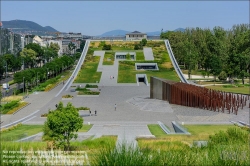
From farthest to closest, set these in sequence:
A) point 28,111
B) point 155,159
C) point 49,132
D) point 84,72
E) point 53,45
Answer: point 53,45 → point 84,72 → point 28,111 → point 49,132 → point 155,159

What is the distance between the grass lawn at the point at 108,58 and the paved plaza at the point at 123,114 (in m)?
15.8

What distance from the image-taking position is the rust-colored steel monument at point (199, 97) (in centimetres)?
2441

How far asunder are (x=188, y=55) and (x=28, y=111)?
2790 centimetres

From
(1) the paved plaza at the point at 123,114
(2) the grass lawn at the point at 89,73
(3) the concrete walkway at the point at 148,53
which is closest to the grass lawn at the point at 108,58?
(2) the grass lawn at the point at 89,73

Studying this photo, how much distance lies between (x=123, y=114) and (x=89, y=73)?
68.4 ft

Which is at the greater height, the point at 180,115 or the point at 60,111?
the point at 60,111

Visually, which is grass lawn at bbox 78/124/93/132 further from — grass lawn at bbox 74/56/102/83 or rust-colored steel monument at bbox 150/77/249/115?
grass lawn at bbox 74/56/102/83

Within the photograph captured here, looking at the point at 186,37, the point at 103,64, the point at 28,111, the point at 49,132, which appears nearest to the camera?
the point at 49,132

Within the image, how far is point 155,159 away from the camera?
4453mm

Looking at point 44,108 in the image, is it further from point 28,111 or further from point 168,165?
point 168,165

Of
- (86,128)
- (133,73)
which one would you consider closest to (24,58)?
(133,73)

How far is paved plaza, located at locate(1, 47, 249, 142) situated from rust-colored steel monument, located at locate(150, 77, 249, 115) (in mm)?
573

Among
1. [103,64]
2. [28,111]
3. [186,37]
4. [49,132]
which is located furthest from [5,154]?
[186,37]

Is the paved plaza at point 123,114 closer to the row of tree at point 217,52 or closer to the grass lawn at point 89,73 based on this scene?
the grass lawn at point 89,73
